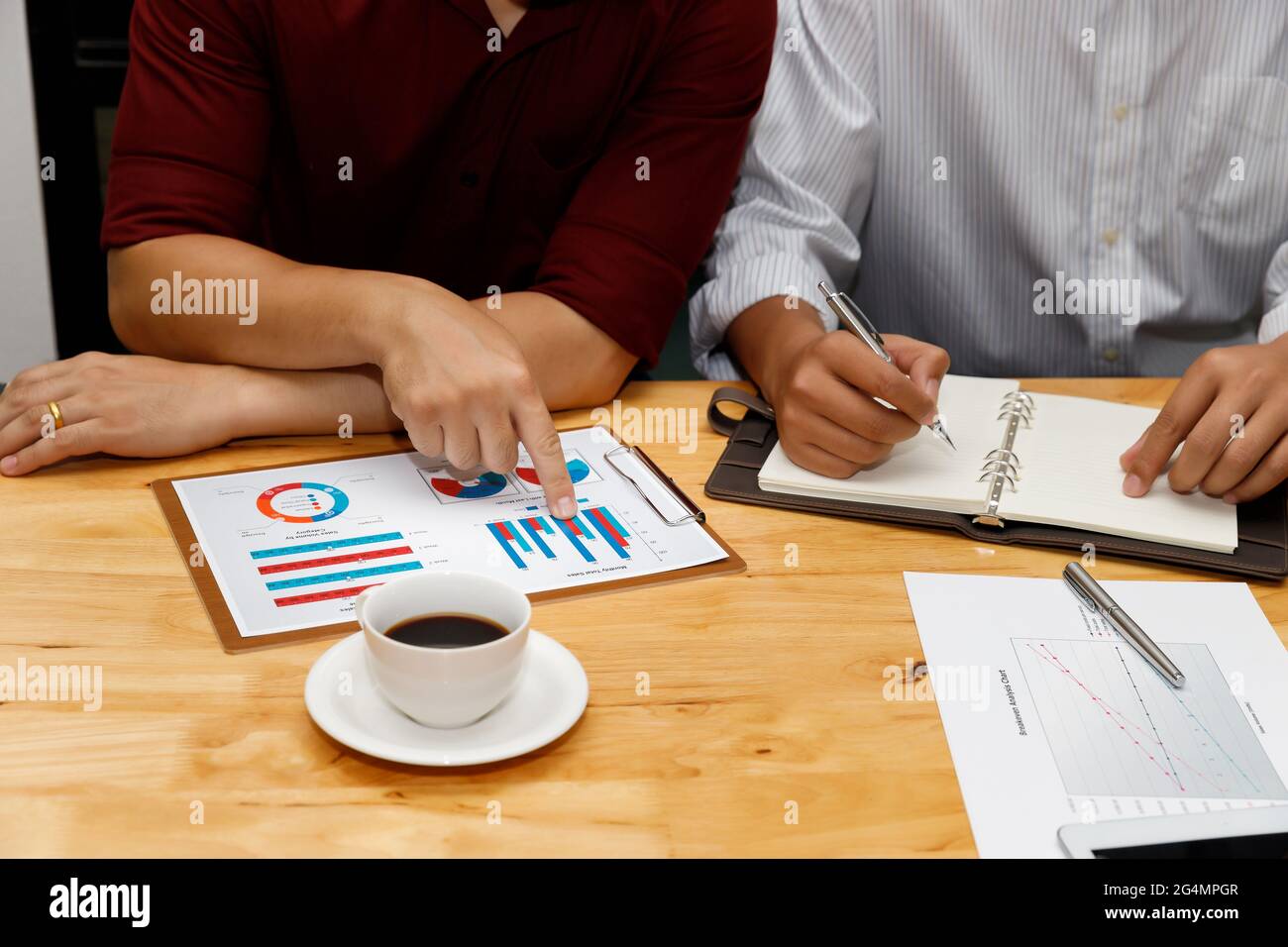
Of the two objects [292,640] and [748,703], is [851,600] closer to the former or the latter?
[748,703]

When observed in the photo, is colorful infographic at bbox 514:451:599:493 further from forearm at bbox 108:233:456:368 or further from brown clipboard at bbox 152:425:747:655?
forearm at bbox 108:233:456:368

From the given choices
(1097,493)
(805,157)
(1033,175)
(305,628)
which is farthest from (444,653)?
(1033,175)

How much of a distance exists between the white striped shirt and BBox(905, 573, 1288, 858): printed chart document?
23.0 inches

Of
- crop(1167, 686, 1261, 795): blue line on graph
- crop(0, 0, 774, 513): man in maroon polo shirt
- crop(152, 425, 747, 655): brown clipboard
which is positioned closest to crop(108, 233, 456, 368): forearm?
crop(0, 0, 774, 513): man in maroon polo shirt

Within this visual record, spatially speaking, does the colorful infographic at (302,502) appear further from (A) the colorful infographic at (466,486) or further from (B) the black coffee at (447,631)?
(B) the black coffee at (447,631)

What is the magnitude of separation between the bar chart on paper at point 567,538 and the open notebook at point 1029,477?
163 mm

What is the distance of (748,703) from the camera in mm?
798

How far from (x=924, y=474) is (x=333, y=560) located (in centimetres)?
52

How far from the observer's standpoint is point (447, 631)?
0.75m

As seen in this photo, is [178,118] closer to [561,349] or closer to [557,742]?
[561,349]

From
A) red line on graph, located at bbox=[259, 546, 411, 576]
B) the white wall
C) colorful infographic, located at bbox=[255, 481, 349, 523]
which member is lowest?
the white wall

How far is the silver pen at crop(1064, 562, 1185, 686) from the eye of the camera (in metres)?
0.85

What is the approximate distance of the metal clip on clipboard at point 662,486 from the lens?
1.03 m
